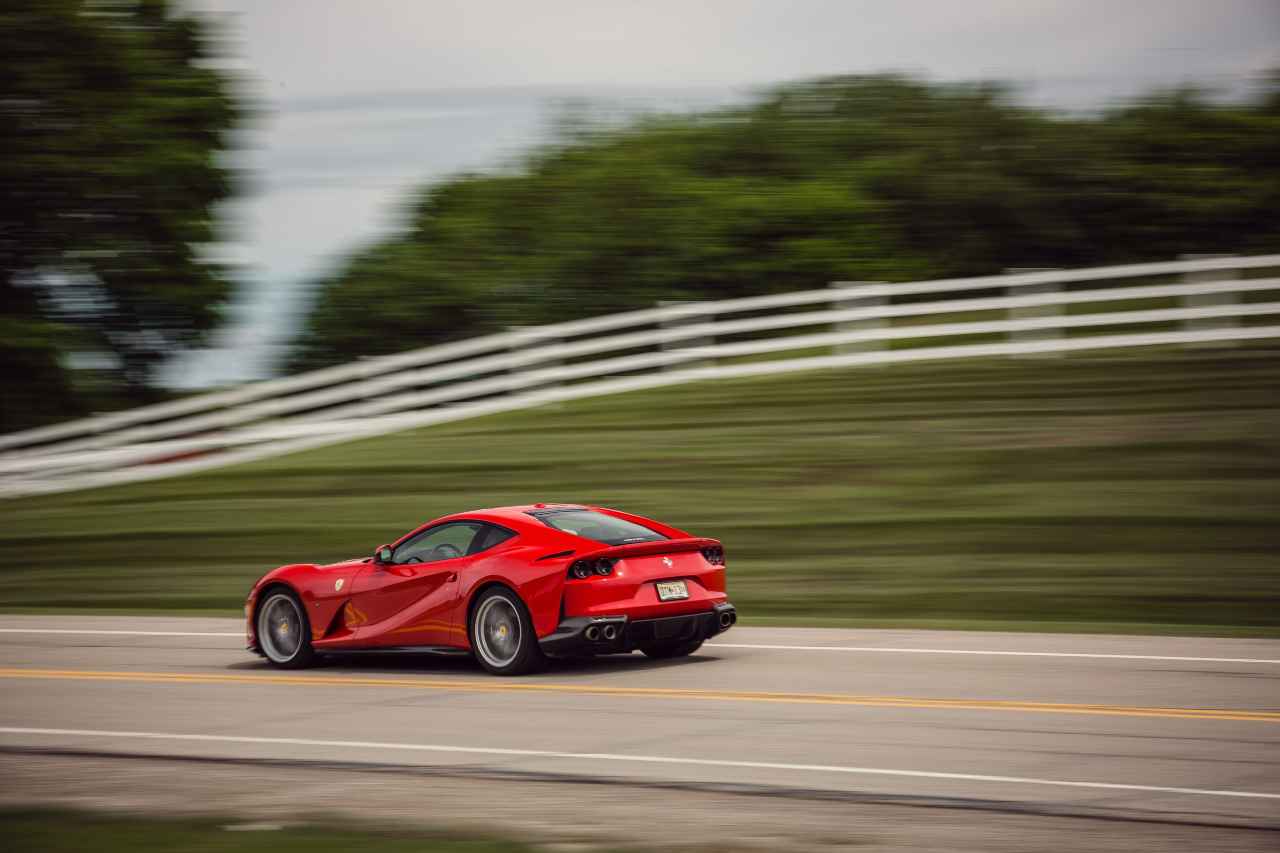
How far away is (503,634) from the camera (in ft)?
36.2

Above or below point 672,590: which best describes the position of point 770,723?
below

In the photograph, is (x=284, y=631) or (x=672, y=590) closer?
(x=672, y=590)

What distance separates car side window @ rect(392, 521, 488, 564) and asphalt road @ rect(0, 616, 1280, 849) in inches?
34.4

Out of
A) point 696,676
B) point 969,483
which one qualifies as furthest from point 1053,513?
point 696,676

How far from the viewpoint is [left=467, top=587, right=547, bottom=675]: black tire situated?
1080cm

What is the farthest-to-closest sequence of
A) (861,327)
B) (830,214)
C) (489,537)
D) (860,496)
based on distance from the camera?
1. (830,214)
2. (861,327)
3. (860,496)
4. (489,537)

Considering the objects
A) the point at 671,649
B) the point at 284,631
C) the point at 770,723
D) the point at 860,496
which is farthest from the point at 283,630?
the point at 860,496

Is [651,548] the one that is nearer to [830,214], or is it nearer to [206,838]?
[206,838]

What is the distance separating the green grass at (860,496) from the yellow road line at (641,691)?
420 cm

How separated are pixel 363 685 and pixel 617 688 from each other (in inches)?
76.3

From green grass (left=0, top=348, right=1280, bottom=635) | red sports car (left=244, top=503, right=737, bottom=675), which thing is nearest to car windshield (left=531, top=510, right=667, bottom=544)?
red sports car (left=244, top=503, right=737, bottom=675)

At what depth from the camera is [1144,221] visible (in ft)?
117

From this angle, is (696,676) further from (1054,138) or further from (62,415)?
(1054,138)

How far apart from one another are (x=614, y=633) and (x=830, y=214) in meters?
28.4
